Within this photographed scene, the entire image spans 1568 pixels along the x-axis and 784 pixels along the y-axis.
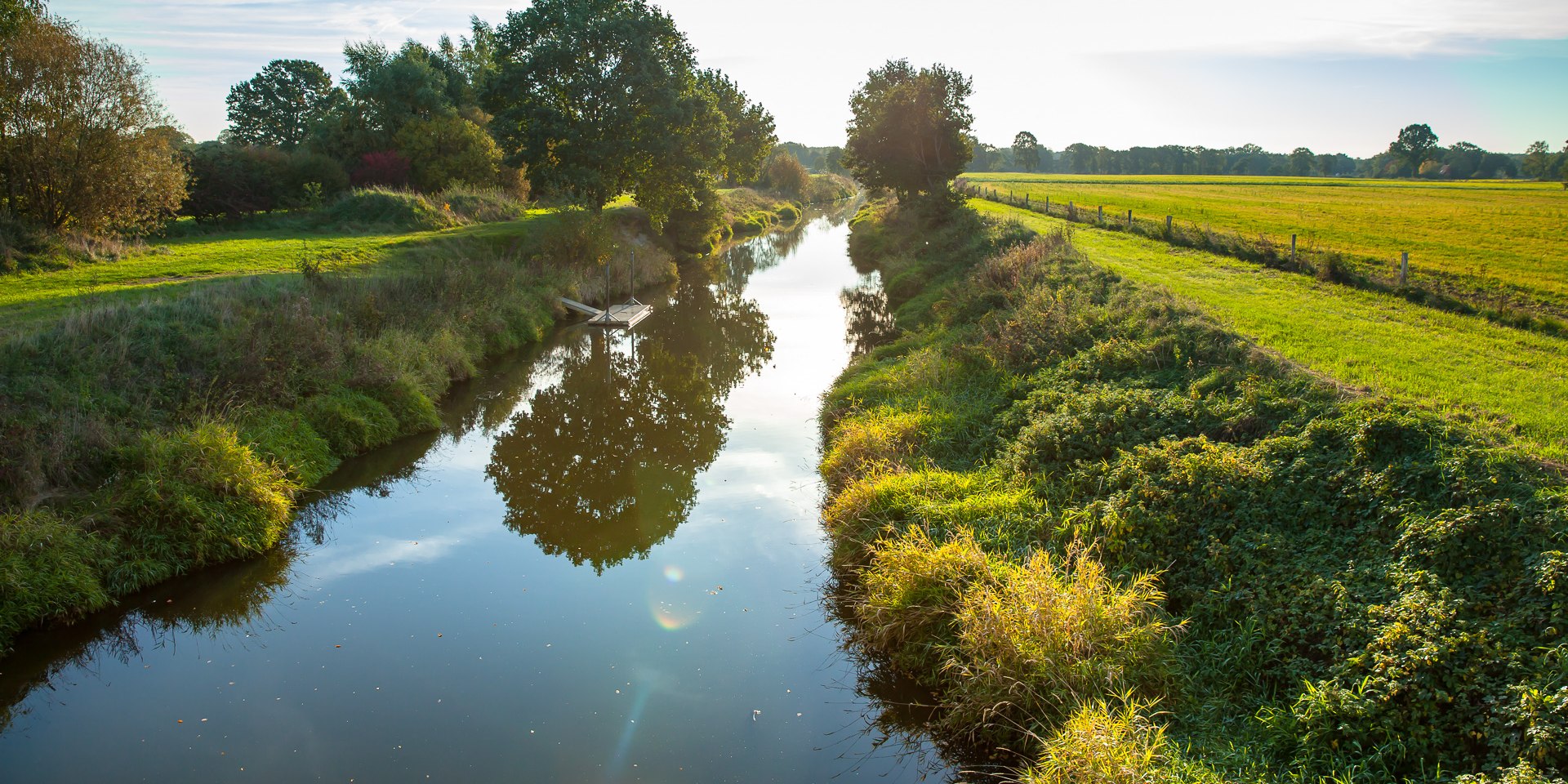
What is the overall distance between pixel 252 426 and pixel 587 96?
64.3ft

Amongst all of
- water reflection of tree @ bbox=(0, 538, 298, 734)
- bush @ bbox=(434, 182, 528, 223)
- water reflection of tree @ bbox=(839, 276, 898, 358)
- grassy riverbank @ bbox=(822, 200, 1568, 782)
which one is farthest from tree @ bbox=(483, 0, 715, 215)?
water reflection of tree @ bbox=(0, 538, 298, 734)

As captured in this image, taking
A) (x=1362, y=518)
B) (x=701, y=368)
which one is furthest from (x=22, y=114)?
(x=1362, y=518)

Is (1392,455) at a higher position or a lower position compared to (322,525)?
higher

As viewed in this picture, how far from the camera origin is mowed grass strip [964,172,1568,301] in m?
17.6

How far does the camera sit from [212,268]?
16.7 m

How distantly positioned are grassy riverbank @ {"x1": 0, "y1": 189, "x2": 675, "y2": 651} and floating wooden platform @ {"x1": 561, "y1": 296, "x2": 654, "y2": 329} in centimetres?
517

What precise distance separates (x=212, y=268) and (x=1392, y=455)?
20.1m

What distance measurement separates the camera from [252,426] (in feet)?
36.1

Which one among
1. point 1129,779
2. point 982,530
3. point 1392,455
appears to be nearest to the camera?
point 1129,779

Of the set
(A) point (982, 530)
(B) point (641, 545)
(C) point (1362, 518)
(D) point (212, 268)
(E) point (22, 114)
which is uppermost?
(E) point (22, 114)

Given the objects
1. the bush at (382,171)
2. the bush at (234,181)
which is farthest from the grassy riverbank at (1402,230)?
the bush at (234,181)

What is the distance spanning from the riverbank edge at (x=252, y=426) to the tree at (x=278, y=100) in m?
47.3

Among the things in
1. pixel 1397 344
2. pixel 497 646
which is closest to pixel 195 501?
pixel 497 646

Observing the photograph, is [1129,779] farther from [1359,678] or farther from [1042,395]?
[1042,395]
